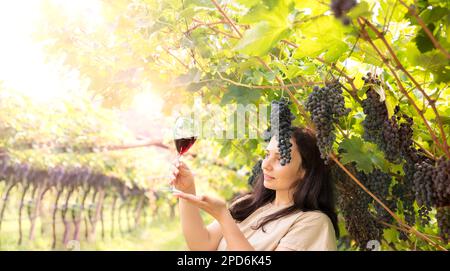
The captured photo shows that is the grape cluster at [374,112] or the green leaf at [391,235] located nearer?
the grape cluster at [374,112]

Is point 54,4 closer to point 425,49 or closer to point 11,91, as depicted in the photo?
point 425,49

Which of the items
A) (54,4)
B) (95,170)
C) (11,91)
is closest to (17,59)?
(11,91)

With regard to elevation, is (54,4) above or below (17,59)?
below

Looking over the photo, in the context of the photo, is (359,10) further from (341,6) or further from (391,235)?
(391,235)

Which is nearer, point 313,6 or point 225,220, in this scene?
point 313,6

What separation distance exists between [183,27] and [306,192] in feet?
2.30

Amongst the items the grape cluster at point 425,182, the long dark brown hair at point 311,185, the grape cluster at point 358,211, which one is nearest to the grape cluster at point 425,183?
the grape cluster at point 425,182

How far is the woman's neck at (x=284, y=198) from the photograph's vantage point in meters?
2.06

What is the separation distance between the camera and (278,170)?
1993 mm

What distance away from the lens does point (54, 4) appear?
224 cm

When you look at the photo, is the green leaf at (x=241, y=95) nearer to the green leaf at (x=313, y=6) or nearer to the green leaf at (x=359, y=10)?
the green leaf at (x=313, y=6)

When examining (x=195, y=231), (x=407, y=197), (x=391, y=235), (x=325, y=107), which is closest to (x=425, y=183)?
(x=325, y=107)

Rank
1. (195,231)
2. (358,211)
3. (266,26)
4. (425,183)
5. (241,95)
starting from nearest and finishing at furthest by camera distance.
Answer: (266,26)
(425,183)
(241,95)
(358,211)
(195,231)

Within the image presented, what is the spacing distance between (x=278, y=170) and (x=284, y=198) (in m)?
0.13
